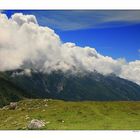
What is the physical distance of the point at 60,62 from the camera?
30172 millimetres

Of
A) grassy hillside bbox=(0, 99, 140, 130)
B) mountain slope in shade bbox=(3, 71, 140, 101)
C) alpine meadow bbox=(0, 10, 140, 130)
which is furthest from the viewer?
mountain slope in shade bbox=(3, 71, 140, 101)

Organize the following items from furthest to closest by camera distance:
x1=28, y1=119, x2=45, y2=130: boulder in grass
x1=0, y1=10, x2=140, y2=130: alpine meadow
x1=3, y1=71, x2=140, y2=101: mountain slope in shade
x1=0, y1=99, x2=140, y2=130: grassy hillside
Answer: x1=3, y1=71, x2=140, y2=101: mountain slope in shade, x1=0, y1=99, x2=140, y2=130: grassy hillside, x1=28, y1=119, x2=45, y2=130: boulder in grass, x1=0, y1=10, x2=140, y2=130: alpine meadow

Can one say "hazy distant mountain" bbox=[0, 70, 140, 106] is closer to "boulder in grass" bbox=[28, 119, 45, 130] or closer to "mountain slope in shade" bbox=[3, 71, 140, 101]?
"mountain slope in shade" bbox=[3, 71, 140, 101]

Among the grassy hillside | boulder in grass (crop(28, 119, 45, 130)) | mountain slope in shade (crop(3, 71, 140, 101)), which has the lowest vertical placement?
boulder in grass (crop(28, 119, 45, 130))

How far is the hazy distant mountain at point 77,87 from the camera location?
30516mm

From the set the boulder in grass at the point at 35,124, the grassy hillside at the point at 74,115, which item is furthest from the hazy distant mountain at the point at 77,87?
the boulder in grass at the point at 35,124

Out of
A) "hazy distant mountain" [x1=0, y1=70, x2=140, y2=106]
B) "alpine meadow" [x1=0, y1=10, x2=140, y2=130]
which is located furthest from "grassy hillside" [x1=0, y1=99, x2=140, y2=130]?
"hazy distant mountain" [x1=0, y1=70, x2=140, y2=106]

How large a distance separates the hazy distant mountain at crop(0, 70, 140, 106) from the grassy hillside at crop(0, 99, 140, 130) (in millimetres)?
405

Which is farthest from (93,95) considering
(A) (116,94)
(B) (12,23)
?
(B) (12,23)

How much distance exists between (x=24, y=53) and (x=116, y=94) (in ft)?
16.0

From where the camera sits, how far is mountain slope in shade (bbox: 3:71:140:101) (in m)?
30.5

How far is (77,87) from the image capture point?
105 ft

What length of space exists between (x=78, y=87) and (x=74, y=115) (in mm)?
1725
